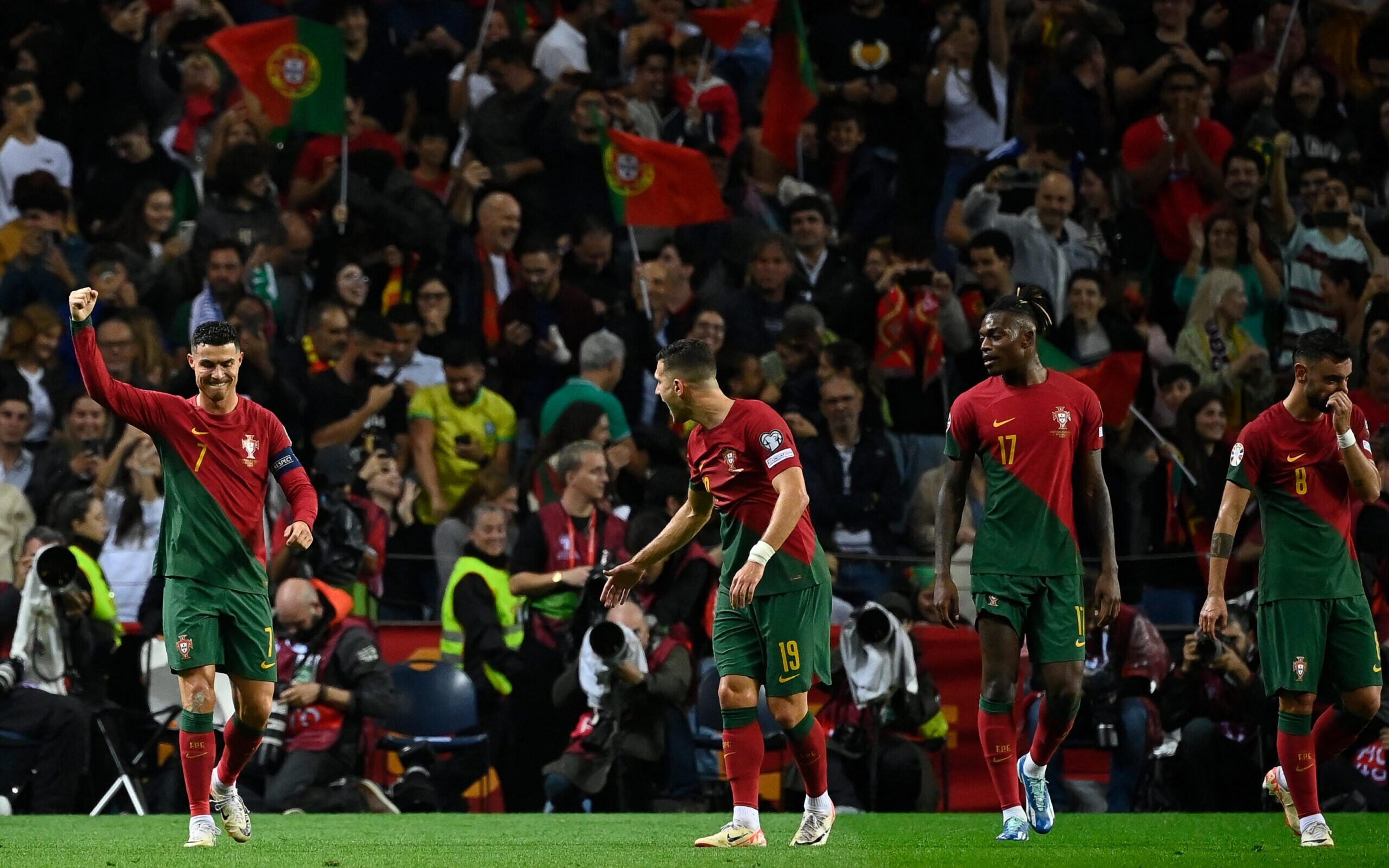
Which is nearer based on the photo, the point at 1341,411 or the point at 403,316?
the point at 1341,411

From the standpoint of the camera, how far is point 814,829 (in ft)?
30.8

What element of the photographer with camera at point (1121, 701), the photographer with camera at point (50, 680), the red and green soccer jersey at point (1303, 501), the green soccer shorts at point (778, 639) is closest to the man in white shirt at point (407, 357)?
the photographer with camera at point (50, 680)

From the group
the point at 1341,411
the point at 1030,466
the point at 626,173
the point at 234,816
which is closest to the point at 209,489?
the point at 234,816

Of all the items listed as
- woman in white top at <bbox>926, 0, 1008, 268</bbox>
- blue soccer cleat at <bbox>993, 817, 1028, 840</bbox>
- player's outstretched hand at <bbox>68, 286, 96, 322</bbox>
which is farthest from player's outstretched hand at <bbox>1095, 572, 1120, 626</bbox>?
woman in white top at <bbox>926, 0, 1008, 268</bbox>

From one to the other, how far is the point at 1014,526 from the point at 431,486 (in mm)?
7003

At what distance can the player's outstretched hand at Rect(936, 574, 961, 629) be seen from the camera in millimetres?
9477

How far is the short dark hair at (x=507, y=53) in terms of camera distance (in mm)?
18250

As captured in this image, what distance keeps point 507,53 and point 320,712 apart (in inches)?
296

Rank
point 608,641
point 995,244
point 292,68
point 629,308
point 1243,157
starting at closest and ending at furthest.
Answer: point 608,641
point 995,244
point 629,308
point 292,68
point 1243,157

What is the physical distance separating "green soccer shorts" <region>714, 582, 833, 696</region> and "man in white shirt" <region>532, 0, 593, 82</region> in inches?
417

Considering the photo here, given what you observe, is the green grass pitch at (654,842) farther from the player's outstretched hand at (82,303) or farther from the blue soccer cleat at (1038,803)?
the player's outstretched hand at (82,303)

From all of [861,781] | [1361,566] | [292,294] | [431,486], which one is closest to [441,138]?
[292,294]

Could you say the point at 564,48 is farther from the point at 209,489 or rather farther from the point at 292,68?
the point at 209,489

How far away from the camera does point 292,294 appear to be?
1689 centimetres
